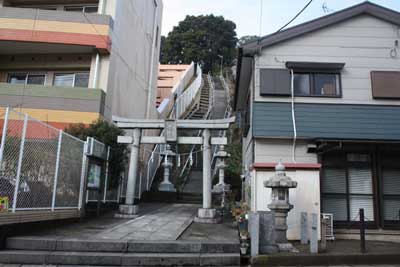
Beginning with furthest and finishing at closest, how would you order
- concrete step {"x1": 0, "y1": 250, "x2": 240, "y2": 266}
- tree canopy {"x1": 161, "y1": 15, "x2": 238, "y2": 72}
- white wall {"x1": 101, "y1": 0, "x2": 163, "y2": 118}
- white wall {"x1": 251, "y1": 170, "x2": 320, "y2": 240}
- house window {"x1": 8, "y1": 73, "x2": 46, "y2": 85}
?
1. tree canopy {"x1": 161, "y1": 15, "x2": 238, "y2": 72}
2. house window {"x1": 8, "y1": 73, "x2": 46, "y2": 85}
3. white wall {"x1": 101, "y1": 0, "x2": 163, "y2": 118}
4. white wall {"x1": 251, "y1": 170, "x2": 320, "y2": 240}
5. concrete step {"x1": 0, "y1": 250, "x2": 240, "y2": 266}

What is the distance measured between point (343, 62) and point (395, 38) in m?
1.77

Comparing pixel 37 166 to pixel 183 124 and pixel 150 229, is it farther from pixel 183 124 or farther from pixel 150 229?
pixel 183 124

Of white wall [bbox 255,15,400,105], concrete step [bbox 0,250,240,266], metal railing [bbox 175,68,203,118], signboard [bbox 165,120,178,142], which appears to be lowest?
concrete step [bbox 0,250,240,266]

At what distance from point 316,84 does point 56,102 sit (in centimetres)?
913

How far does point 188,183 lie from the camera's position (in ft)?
58.0

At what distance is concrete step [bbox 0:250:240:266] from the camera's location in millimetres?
5938

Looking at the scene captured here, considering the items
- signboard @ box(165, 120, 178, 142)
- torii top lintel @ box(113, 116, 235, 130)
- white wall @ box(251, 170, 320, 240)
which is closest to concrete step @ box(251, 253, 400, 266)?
white wall @ box(251, 170, 320, 240)

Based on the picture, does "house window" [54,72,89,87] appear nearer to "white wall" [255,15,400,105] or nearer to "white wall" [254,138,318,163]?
"white wall" [255,15,400,105]

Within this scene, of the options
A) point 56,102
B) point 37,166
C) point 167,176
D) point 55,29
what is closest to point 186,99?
point 167,176

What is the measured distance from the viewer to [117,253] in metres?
6.25

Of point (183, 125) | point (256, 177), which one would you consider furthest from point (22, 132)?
point (256, 177)

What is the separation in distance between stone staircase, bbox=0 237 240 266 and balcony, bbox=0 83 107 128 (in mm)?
6910

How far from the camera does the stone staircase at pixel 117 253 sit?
5.96 m

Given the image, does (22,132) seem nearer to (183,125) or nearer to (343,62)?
(183,125)
